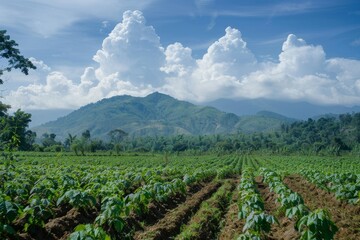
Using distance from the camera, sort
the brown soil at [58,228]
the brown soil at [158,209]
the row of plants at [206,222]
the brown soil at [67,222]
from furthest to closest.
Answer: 1. the brown soil at [158,209]
2. the row of plants at [206,222]
3. the brown soil at [67,222]
4. the brown soil at [58,228]

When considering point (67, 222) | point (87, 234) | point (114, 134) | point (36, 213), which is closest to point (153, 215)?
point (67, 222)

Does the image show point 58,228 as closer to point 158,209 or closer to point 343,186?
point 158,209

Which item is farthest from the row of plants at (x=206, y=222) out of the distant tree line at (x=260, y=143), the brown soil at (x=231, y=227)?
the distant tree line at (x=260, y=143)

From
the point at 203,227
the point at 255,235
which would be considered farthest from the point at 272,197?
the point at 255,235

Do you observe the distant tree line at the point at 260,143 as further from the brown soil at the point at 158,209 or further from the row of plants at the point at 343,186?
the row of plants at the point at 343,186

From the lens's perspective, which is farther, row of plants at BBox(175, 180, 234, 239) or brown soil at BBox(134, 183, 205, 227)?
brown soil at BBox(134, 183, 205, 227)

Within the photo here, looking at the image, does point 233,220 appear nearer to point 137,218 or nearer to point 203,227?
point 203,227

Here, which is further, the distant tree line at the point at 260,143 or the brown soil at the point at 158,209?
the distant tree line at the point at 260,143

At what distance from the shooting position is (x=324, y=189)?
60.1 ft

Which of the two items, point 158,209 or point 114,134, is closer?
point 158,209

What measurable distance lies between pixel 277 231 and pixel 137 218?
4364mm

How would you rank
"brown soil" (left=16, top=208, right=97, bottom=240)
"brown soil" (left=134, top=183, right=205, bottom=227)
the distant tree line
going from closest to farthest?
"brown soil" (left=16, top=208, right=97, bottom=240) < "brown soil" (left=134, top=183, right=205, bottom=227) < the distant tree line

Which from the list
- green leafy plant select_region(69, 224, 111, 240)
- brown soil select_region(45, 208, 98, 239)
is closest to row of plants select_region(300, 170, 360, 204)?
brown soil select_region(45, 208, 98, 239)

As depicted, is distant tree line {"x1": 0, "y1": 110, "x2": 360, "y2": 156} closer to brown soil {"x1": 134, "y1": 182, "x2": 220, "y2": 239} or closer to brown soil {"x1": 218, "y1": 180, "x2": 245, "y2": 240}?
brown soil {"x1": 134, "y1": 182, "x2": 220, "y2": 239}
